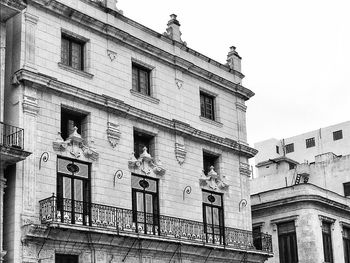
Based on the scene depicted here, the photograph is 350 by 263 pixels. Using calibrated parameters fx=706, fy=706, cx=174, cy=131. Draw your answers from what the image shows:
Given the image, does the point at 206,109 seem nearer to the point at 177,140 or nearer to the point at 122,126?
the point at 177,140

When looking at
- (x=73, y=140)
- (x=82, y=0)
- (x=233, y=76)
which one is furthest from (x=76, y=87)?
(x=233, y=76)

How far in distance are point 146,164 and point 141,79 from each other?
407 centimetres

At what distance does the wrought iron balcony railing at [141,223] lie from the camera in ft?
84.8

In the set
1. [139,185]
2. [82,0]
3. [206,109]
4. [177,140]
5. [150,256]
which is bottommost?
[150,256]

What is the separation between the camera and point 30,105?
84.8 ft

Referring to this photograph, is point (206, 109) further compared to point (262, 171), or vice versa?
point (262, 171)

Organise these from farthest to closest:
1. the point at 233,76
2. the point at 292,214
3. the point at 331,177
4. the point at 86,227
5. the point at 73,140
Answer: the point at 331,177 → the point at 292,214 → the point at 233,76 → the point at 73,140 → the point at 86,227

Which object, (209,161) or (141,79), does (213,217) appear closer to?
(209,161)

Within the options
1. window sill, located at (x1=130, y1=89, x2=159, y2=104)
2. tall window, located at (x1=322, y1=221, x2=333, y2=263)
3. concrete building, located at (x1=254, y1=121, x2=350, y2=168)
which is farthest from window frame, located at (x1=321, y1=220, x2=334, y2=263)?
concrete building, located at (x1=254, y1=121, x2=350, y2=168)

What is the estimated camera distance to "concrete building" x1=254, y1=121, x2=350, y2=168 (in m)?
60.8

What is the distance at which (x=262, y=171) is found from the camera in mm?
56688

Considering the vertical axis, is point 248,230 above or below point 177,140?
below

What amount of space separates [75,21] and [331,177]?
28.8 metres

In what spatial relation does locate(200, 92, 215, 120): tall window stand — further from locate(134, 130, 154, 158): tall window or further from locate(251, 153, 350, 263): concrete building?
locate(251, 153, 350, 263): concrete building
